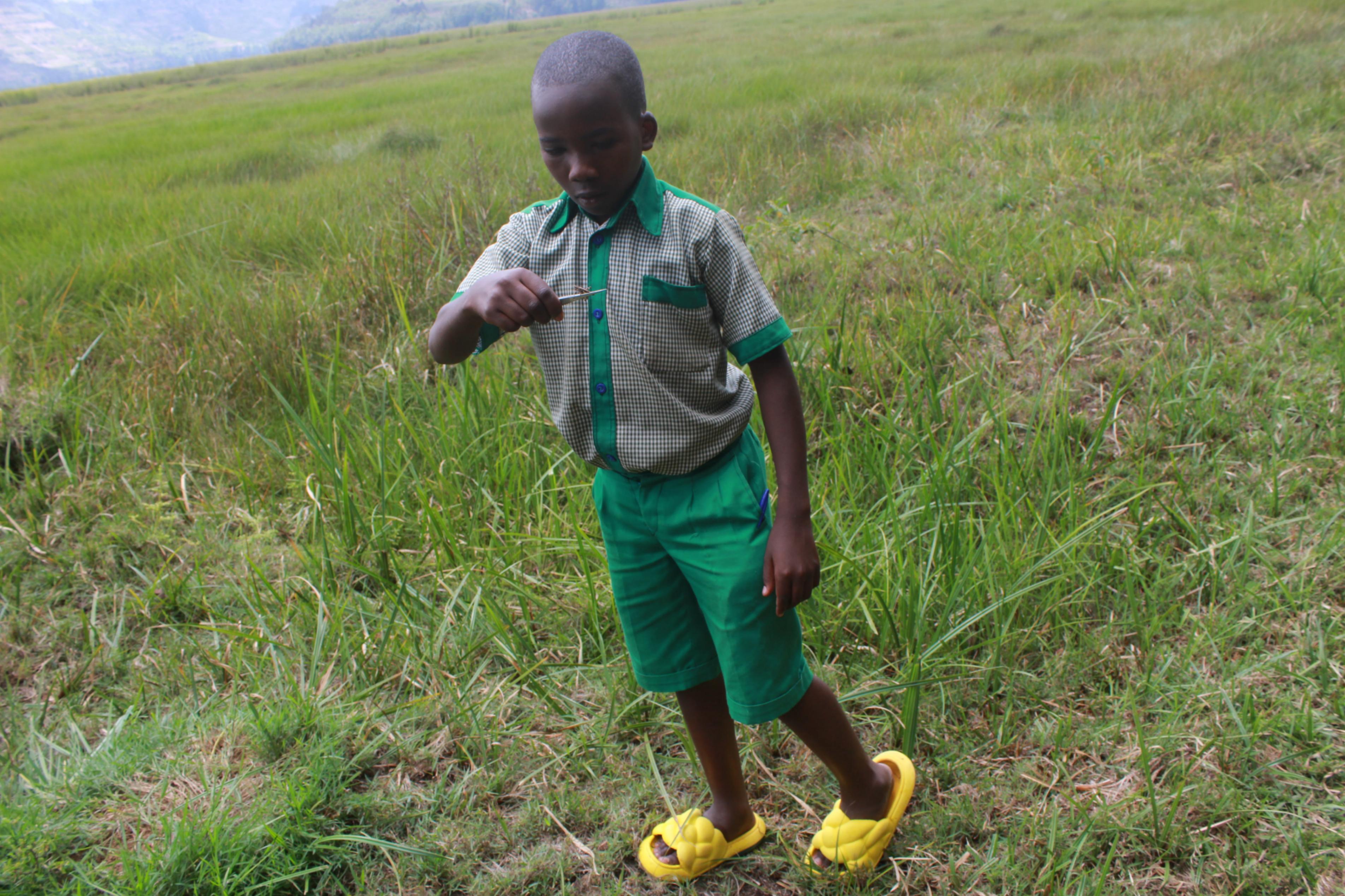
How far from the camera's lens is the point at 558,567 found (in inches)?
88.0

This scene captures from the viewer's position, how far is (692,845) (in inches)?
56.2

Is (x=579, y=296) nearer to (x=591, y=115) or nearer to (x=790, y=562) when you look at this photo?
(x=591, y=115)

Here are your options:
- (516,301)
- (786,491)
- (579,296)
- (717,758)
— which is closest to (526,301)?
(516,301)

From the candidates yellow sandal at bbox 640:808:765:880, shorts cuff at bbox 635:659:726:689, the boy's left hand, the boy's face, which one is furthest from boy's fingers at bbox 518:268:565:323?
yellow sandal at bbox 640:808:765:880

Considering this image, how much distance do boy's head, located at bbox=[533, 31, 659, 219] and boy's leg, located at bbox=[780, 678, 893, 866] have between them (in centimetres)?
83

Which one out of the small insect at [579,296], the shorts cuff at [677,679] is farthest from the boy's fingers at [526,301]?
the shorts cuff at [677,679]

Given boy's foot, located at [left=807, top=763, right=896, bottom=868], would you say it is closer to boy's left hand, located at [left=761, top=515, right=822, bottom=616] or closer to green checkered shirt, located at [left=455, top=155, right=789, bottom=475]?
boy's left hand, located at [left=761, top=515, right=822, bottom=616]

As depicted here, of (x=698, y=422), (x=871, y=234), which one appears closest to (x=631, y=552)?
(x=698, y=422)

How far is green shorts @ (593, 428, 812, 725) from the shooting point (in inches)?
46.4

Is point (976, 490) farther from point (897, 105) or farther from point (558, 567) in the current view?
point (897, 105)

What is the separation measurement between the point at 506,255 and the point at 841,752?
97cm

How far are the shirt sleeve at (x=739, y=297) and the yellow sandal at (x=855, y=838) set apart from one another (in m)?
0.84

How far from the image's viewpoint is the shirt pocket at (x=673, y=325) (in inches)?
44.5

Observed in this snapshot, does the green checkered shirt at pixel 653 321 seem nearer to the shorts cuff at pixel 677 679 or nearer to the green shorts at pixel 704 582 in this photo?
the green shorts at pixel 704 582
